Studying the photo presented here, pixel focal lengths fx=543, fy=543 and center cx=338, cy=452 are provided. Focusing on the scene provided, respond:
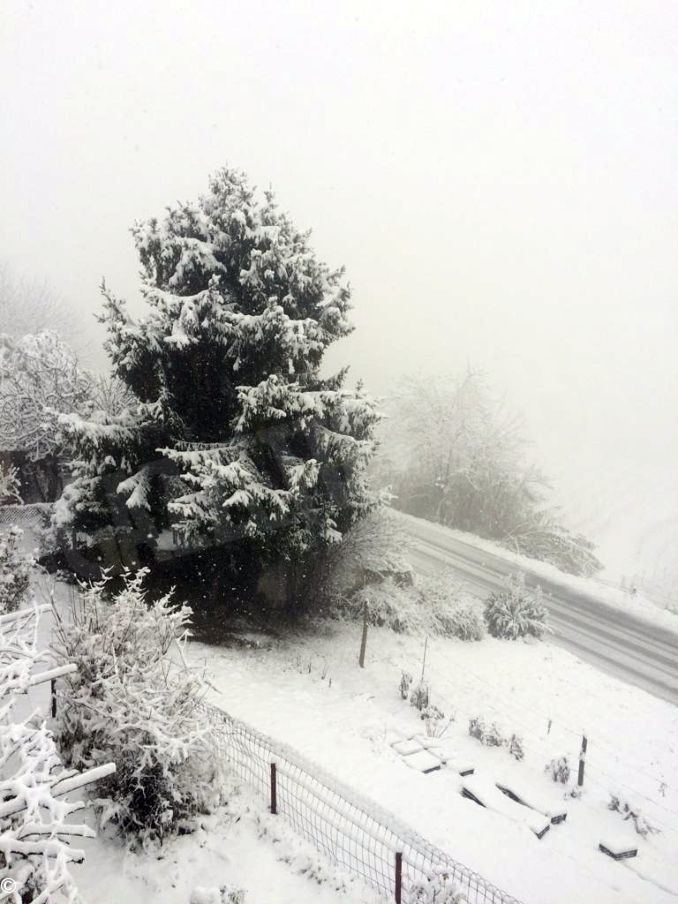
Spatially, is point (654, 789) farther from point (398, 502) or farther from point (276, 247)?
point (398, 502)

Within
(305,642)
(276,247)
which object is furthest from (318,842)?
(276,247)

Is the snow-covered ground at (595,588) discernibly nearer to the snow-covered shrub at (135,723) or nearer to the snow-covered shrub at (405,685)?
the snow-covered shrub at (405,685)

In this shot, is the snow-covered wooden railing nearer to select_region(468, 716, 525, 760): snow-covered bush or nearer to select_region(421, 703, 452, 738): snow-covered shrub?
select_region(421, 703, 452, 738): snow-covered shrub

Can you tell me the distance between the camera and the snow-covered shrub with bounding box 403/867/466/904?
5.00 m

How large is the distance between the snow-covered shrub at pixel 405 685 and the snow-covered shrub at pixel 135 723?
6998 millimetres

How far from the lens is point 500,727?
1238cm

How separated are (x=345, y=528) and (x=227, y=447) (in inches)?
169

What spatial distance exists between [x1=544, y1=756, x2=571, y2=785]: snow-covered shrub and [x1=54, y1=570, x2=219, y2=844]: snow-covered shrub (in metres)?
7.01

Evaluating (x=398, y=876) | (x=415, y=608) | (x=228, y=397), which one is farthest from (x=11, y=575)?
(x=415, y=608)

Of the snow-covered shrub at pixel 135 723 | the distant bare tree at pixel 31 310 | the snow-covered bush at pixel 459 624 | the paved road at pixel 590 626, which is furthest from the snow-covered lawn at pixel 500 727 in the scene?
the distant bare tree at pixel 31 310

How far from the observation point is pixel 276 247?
13.3 m

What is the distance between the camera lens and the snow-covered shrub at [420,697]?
12330 mm

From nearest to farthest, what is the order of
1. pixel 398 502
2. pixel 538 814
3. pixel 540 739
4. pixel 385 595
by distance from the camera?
pixel 538 814 < pixel 540 739 < pixel 385 595 < pixel 398 502

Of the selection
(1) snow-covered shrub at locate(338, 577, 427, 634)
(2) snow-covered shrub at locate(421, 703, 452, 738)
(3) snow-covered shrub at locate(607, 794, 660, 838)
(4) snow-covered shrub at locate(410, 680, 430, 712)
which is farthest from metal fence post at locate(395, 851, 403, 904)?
(1) snow-covered shrub at locate(338, 577, 427, 634)
